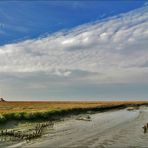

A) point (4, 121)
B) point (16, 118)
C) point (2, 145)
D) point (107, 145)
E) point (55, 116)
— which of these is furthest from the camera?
point (55, 116)

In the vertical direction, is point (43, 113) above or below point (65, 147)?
above

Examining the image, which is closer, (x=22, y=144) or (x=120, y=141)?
(x=22, y=144)

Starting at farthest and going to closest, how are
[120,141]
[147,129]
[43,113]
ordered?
[43,113] → [147,129] → [120,141]

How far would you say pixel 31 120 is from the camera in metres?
56.5

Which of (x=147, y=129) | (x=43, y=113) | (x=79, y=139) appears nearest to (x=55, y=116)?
(x=43, y=113)

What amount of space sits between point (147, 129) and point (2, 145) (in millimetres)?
21850

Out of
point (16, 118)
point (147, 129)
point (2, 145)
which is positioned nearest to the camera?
point (2, 145)

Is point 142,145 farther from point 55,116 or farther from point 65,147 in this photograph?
point 55,116

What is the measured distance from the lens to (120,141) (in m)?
36.0

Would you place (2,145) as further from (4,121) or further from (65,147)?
(4,121)

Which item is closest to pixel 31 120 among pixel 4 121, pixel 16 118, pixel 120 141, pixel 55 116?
pixel 16 118

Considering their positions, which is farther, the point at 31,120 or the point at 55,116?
the point at 55,116

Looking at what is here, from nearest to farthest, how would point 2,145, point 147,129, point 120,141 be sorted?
1. point 2,145
2. point 120,141
3. point 147,129

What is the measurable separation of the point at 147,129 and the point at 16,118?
2009 centimetres
